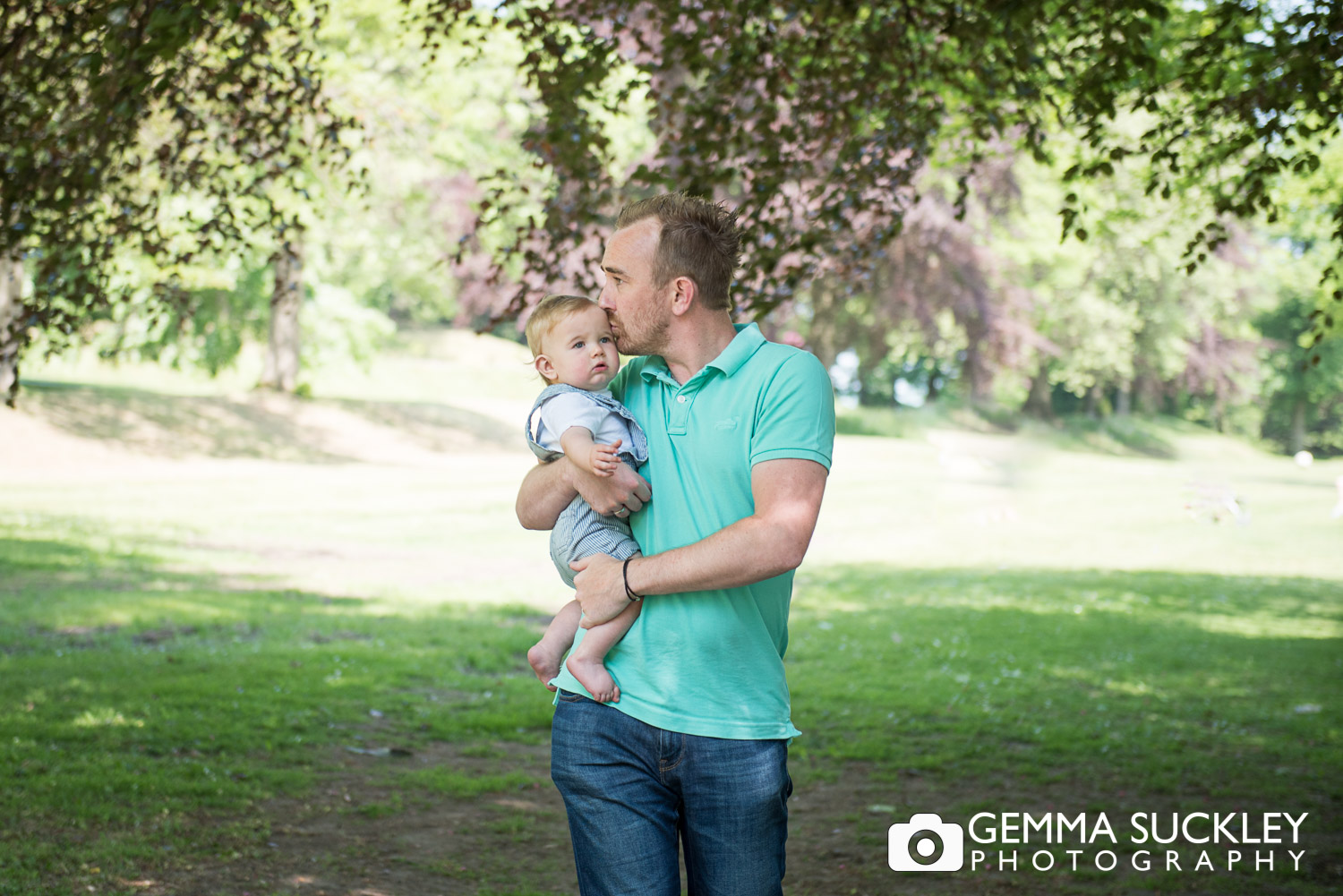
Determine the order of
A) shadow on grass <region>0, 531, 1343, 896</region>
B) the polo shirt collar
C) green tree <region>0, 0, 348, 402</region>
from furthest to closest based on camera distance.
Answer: shadow on grass <region>0, 531, 1343, 896</region>, green tree <region>0, 0, 348, 402</region>, the polo shirt collar

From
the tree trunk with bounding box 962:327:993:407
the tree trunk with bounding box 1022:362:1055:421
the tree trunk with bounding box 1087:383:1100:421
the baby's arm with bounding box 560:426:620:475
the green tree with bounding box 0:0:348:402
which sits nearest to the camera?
the baby's arm with bounding box 560:426:620:475

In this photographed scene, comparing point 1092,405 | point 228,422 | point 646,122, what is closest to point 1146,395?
point 1092,405

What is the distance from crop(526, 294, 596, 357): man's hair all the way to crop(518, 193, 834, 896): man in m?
0.14

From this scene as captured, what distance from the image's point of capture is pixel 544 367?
285 cm

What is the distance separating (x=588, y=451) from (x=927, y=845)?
13.2 feet

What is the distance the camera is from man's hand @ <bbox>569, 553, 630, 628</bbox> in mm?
2535

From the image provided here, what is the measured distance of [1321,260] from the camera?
38.2 meters

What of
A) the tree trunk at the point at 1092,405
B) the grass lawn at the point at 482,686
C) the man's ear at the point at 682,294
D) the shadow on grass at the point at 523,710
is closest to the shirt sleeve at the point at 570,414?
the man's ear at the point at 682,294

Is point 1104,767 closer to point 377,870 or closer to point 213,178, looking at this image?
point 377,870

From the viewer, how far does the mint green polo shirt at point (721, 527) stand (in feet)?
8.23

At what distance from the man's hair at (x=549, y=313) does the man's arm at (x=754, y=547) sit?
596 mm

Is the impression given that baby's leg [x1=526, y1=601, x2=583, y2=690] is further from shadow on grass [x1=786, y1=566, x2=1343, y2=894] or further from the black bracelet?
shadow on grass [x1=786, y1=566, x2=1343, y2=894]

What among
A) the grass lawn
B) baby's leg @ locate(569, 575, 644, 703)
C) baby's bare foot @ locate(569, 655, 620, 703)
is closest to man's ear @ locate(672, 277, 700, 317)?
baby's leg @ locate(569, 575, 644, 703)

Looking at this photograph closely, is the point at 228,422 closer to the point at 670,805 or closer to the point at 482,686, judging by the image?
the point at 482,686
